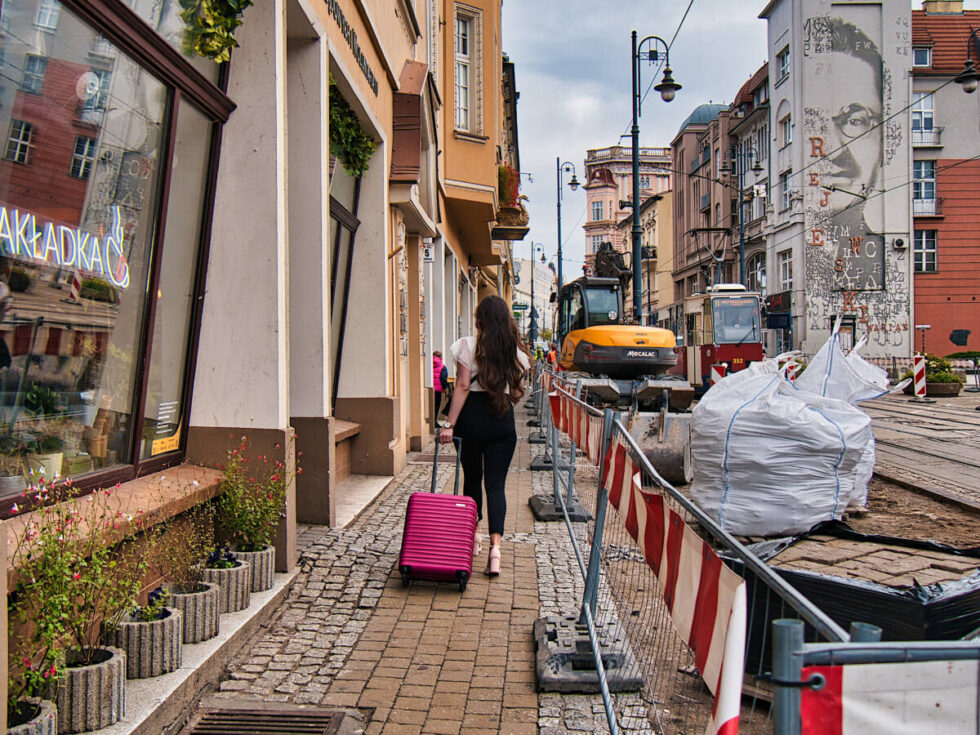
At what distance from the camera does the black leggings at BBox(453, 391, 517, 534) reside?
601cm

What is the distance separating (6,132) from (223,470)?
255cm

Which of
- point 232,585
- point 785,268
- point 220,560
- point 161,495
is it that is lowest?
point 232,585

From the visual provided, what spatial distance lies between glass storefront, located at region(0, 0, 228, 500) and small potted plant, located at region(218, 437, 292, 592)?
503mm

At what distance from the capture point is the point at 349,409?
31.1 feet

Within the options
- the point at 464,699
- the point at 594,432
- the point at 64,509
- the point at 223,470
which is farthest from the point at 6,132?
the point at 594,432

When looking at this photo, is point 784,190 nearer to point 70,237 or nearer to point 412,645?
point 412,645

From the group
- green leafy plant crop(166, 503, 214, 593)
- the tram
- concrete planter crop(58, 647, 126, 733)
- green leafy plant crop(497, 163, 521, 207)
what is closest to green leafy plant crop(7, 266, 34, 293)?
green leafy plant crop(166, 503, 214, 593)

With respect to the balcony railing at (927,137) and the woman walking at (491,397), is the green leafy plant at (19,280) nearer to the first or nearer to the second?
the woman walking at (491,397)

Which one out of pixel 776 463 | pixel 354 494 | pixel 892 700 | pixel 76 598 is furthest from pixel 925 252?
pixel 892 700

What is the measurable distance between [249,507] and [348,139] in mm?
5002

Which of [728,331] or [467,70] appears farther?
[728,331]

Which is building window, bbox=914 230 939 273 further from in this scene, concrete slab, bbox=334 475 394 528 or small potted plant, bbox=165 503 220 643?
small potted plant, bbox=165 503 220 643

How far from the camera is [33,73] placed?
143 inches

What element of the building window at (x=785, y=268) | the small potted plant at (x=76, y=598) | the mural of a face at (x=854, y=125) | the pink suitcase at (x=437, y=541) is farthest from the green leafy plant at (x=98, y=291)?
the building window at (x=785, y=268)
